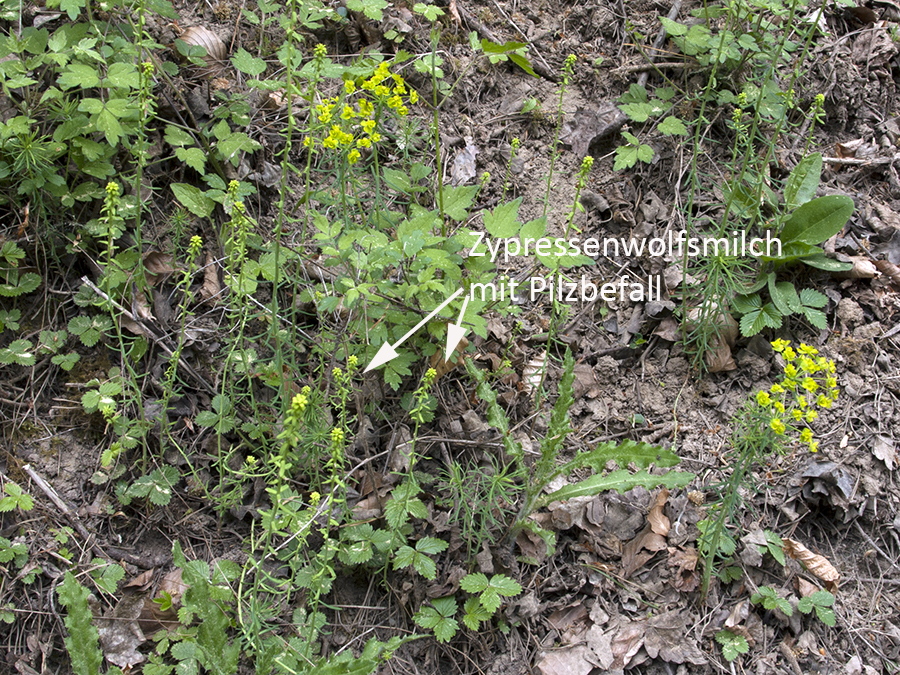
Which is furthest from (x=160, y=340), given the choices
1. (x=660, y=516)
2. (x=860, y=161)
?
(x=860, y=161)

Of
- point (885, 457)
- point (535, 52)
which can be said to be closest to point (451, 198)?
point (535, 52)

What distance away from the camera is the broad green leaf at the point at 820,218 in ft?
11.8

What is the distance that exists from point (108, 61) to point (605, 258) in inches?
101

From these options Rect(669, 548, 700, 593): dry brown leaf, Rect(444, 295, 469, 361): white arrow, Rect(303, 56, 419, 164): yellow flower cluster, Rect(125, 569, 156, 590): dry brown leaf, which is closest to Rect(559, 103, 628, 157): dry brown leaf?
Rect(303, 56, 419, 164): yellow flower cluster

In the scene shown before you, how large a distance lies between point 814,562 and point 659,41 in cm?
298

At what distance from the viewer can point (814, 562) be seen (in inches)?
122

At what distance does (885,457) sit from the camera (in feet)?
10.8

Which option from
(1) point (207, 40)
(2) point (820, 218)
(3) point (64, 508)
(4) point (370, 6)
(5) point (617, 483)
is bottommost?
(3) point (64, 508)

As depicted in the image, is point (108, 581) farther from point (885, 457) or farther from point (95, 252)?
point (885, 457)

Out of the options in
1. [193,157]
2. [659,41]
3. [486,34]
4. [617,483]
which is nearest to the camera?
[617,483]

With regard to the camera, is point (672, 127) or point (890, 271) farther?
point (672, 127)

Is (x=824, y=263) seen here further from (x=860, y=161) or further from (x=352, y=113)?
(x=352, y=113)

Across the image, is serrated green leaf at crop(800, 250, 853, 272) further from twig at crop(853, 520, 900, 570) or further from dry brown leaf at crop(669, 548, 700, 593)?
dry brown leaf at crop(669, 548, 700, 593)

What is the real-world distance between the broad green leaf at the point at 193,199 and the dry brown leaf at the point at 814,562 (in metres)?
2.91
